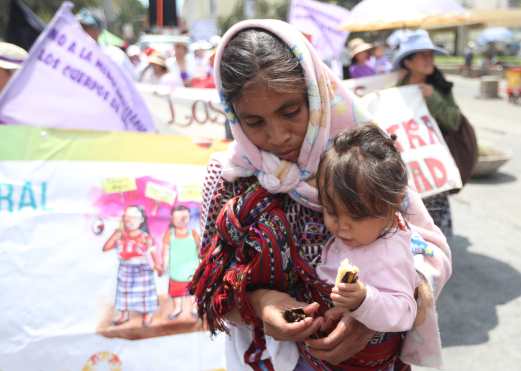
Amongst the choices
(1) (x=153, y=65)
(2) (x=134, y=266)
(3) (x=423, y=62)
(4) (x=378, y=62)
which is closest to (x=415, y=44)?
A: (3) (x=423, y=62)

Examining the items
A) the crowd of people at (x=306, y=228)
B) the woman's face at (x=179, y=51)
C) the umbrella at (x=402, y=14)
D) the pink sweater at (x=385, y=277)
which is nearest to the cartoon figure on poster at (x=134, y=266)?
the crowd of people at (x=306, y=228)

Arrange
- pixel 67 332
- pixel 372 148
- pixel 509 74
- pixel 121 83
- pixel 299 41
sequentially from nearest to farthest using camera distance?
1. pixel 372 148
2. pixel 299 41
3. pixel 67 332
4. pixel 121 83
5. pixel 509 74

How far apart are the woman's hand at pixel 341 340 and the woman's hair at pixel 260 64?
19.8 inches

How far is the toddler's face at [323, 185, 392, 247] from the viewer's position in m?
1.12

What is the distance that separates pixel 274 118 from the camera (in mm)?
1188

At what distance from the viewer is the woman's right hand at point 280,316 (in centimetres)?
111

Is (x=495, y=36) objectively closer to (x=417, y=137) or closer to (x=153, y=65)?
(x=153, y=65)

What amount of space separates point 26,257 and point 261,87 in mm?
1366

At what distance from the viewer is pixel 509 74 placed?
1267 centimetres

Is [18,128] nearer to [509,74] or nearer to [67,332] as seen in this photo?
[67,332]

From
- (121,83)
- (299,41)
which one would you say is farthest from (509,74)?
(299,41)

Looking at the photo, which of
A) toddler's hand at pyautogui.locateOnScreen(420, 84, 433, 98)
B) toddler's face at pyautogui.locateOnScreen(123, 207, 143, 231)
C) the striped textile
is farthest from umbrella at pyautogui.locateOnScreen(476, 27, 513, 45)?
the striped textile

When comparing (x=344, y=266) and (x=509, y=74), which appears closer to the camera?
(x=344, y=266)

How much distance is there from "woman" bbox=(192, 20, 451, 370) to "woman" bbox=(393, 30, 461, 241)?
2177 millimetres
